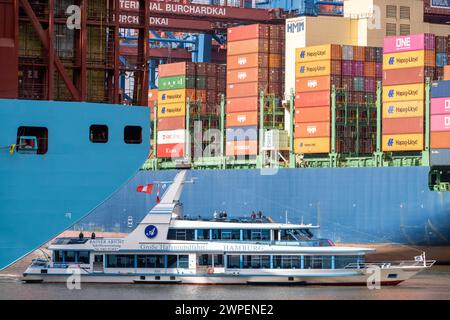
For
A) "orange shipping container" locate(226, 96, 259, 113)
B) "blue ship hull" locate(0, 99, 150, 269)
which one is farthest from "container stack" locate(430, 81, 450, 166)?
"blue ship hull" locate(0, 99, 150, 269)

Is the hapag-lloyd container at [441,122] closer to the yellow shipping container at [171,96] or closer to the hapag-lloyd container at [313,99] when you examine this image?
the hapag-lloyd container at [313,99]

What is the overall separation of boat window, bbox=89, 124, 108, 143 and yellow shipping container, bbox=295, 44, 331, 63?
3135 cm

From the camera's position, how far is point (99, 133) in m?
26.3

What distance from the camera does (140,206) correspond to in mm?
70438

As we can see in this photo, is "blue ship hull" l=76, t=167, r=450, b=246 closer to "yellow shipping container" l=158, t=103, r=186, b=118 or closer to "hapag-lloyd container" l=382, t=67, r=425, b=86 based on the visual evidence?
"yellow shipping container" l=158, t=103, r=186, b=118

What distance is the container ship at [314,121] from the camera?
5253 centimetres

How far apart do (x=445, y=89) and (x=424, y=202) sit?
7138 mm

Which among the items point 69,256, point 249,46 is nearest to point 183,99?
point 249,46

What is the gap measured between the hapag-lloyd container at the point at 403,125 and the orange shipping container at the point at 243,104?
1100cm

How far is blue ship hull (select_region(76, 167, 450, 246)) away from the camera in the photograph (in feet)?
176

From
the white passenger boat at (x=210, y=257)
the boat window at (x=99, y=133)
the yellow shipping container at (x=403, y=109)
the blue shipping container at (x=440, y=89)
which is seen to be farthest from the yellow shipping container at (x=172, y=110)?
the boat window at (x=99, y=133)

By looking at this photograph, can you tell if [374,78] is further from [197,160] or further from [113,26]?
[113,26]

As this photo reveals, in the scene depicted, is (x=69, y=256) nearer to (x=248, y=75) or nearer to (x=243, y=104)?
(x=243, y=104)
